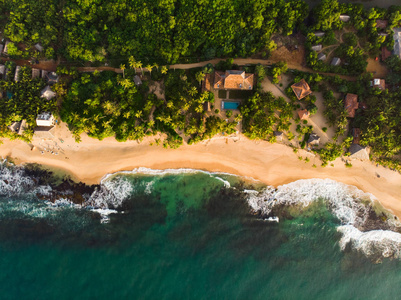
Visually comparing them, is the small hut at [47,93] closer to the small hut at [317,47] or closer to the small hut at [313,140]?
the small hut at [313,140]

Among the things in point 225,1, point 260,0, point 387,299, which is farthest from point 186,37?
point 387,299

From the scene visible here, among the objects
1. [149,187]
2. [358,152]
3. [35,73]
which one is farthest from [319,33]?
[35,73]

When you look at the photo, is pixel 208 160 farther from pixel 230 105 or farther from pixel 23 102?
pixel 23 102

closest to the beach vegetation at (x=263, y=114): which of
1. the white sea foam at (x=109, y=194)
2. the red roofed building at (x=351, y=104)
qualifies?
the red roofed building at (x=351, y=104)

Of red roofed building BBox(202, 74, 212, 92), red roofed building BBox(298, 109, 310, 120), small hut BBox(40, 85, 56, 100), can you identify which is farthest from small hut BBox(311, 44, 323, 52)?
small hut BBox(40, 85, 56, 100)

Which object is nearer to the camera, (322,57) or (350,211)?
(322,57)

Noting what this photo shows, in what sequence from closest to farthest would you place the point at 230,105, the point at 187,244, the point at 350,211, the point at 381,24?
the point at 381,24 → the point at 230,105 → the point at 187,244 → the point at 350,211
